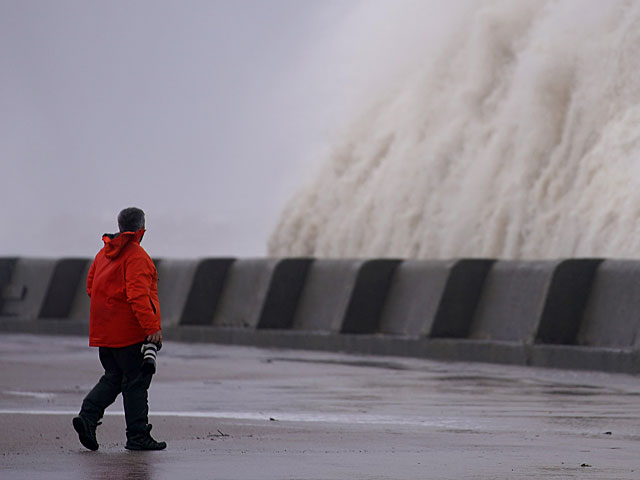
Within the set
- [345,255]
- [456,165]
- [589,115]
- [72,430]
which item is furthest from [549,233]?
[72,430]

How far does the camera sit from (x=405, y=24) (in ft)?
109

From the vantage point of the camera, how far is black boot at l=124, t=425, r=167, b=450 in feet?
26.9

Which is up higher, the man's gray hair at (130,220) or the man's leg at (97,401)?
the man's gray hair at (130,220)

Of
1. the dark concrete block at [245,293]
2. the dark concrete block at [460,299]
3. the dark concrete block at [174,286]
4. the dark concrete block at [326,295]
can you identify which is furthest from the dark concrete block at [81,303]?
the dark concrete block at [460,299]

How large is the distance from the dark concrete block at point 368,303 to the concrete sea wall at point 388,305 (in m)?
0.01

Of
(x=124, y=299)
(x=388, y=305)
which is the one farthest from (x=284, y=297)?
(x=124, y=299)

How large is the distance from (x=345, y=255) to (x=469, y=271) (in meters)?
13.3

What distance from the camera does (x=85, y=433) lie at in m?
8.14

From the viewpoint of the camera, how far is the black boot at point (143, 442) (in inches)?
322

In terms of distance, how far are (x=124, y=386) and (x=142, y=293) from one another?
1.80 ft

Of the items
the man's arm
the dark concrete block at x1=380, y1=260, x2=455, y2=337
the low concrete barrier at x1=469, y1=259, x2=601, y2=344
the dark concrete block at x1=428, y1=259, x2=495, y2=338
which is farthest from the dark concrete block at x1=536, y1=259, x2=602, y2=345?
the man's arm

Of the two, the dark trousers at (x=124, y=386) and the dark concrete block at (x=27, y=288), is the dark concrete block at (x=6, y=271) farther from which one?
the dark trousers at (x=124, y=386)

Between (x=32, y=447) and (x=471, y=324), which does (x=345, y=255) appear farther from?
(x=32, y=447)

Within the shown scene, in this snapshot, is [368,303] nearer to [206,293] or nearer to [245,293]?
[245,293]
